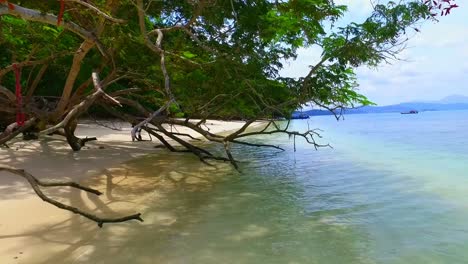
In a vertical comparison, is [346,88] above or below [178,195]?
above

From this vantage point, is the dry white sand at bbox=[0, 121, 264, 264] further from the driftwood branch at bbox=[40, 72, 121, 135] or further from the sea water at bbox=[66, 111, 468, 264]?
the driftwood branch at bbox=[40, 72, 121, 135]

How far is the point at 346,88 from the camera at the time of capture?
9125mm

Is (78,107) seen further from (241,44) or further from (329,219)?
(329,219)

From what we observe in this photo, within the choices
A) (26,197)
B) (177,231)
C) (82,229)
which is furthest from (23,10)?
(26,197)

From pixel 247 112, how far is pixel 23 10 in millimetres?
7695

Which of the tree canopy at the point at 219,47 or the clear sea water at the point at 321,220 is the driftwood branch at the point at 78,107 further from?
the clear sea water at the point at 321,220

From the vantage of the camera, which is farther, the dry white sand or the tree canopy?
the tree canopy

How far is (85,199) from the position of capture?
5992 millimetres

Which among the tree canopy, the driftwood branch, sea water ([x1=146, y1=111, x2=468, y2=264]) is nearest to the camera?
sea water ([x1=146, y1=111, x2=468, y2=264])

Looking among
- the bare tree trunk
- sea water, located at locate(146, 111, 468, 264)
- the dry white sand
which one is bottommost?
sea water, located at locate(146, 111, 468, 264)

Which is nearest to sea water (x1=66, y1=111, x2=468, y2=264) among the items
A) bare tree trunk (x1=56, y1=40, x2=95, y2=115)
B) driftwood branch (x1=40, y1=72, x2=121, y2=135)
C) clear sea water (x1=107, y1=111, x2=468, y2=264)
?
clear sea water (x1=107, y1=111, x2=468, y2=264)

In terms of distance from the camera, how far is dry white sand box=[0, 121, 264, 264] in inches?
157

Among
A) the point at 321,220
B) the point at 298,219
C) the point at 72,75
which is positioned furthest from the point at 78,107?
the point at 321,220

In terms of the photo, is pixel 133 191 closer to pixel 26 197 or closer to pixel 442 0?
pixel 26 197
